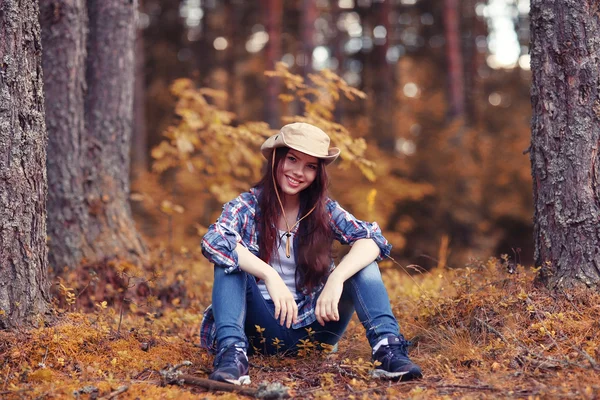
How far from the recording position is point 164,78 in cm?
1650

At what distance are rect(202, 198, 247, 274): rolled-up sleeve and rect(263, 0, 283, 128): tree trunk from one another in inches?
350

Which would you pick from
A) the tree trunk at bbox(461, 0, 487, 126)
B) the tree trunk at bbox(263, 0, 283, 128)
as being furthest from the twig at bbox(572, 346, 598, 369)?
the tree trunk at bbox(461, 0, 487, 126)

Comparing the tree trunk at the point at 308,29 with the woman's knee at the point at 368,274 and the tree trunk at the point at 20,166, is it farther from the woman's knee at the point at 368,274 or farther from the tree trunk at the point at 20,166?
the woman's knee at the point at 368,274

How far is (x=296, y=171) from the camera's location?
3592mm

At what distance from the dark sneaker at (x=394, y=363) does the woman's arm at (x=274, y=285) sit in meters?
0.51

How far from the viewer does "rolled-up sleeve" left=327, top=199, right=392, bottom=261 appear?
11.8 ft

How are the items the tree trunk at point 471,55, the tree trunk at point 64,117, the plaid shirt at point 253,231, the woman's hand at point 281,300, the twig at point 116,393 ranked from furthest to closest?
the tree trunk at point 471,55 → the tree trunk at point 64,117 → the plaid shirt at point 253,231 → the woman's hand at point 281,300 → the twig at point 116,393

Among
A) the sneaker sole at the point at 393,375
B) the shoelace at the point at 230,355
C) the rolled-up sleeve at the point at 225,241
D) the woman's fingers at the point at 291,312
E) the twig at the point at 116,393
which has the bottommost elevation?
the twig at the point at 116,393

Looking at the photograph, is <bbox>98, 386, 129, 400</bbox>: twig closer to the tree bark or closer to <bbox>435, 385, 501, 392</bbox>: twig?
<bbox>435, 385, 501, 392</bbox>: twig

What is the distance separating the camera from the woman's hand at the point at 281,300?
3.22 meters

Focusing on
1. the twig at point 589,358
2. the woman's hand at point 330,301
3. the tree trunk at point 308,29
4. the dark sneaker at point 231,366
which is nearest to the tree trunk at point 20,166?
the dark sneaker at point 231,366

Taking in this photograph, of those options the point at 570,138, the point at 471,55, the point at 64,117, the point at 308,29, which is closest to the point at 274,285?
the point at 570,138

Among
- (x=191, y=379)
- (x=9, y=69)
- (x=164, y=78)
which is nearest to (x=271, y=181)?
(x=191, y=379)

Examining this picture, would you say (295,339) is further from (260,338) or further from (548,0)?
(548,0)
